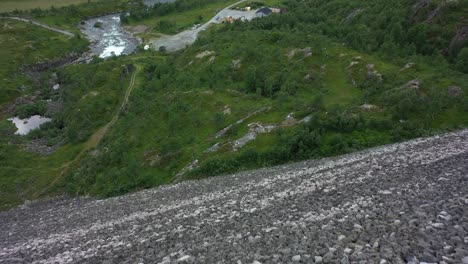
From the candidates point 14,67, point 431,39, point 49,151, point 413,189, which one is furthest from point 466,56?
point 14,67

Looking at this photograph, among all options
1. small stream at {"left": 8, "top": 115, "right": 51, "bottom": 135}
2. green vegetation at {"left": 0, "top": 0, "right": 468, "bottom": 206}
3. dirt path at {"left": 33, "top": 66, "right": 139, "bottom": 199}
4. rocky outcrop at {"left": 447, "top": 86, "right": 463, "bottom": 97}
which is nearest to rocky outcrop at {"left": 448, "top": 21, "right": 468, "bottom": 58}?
green vegetation at {"left": 0, "top": 0, "right": 468, "bottom": 206}

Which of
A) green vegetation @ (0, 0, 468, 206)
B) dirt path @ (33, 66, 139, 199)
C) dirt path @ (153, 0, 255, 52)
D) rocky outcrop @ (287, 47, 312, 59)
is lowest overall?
dirt path @ (33, 66, 139, 199)

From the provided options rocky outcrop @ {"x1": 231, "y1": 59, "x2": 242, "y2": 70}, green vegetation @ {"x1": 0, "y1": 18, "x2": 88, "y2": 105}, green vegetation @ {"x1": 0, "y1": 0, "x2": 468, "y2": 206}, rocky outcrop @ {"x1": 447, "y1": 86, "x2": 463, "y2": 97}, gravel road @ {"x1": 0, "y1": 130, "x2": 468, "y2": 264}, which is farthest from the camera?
green vegetation @ {"x1": 0, "y1": 18, "x2": 88, "y2": 105}

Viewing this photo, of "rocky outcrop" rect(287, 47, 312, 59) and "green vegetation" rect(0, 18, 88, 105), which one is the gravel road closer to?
"rocky outcrop" rect(287, 47, 312, 59)

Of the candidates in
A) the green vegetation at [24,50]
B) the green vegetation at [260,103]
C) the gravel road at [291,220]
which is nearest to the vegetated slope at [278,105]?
the green vegetation at [260,103]

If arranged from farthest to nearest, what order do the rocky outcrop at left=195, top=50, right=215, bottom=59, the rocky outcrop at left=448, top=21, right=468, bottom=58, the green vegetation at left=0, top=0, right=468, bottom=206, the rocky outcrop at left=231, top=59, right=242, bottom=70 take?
the rocky outcrop at left=195, top=50, right=215, bottom=59, the rocky outcrop at left=231, top=59, right=242, bottom=70, the rocky outcrop at left=448, top=21, right=468, bottom=58, the green vegetation at left=0, top=0, right=468, bottom=206

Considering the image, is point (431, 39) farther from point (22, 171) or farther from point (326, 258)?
point (22, 171)

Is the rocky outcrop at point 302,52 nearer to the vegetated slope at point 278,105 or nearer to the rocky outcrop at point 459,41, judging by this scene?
the vegetated slope at point 278,105
